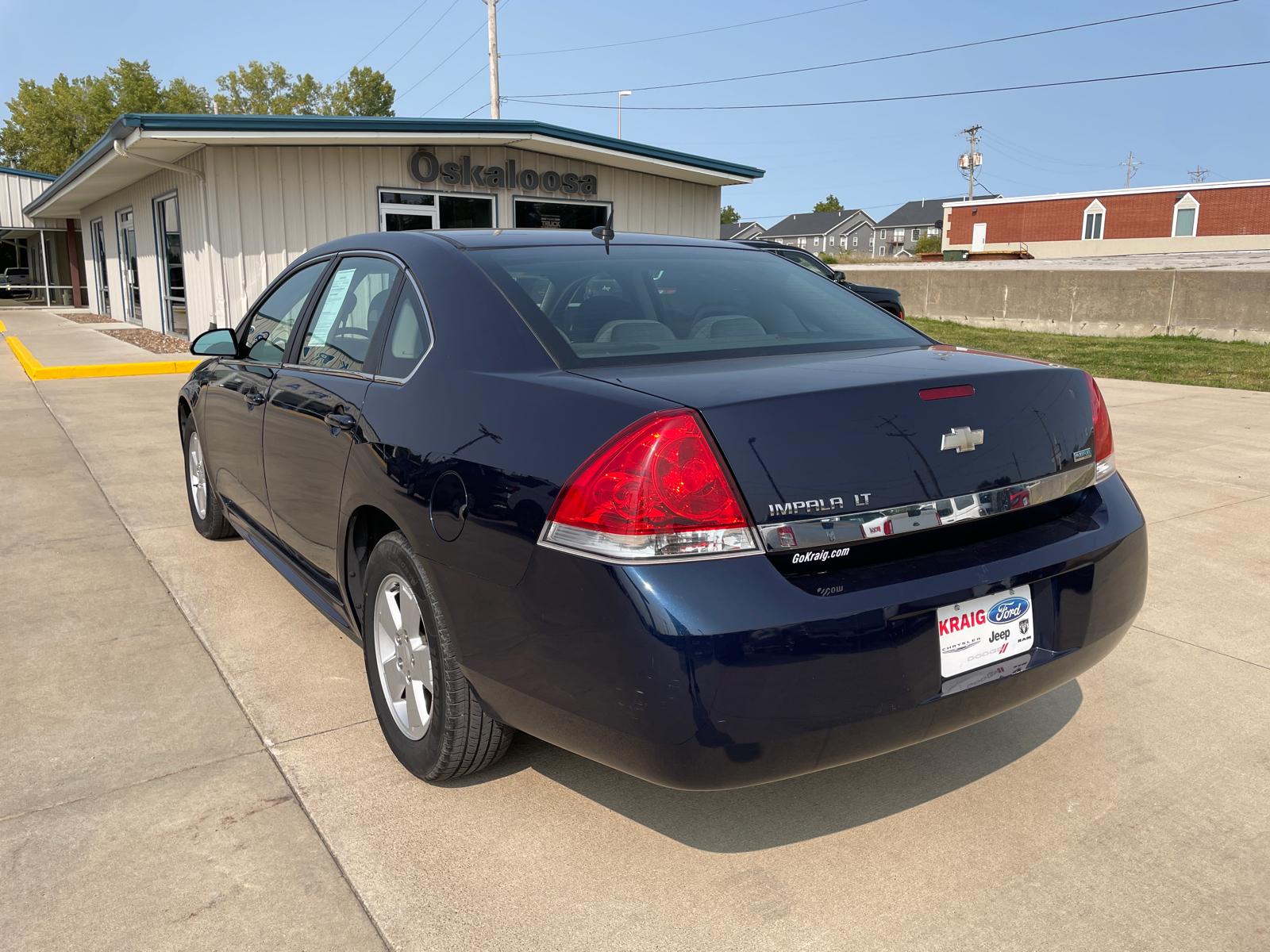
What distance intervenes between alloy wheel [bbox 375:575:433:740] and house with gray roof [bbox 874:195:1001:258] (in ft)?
309

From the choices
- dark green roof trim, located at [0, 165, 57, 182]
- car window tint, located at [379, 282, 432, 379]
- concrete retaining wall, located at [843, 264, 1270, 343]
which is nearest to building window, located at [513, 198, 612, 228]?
concrete retaining wall, located at [843, 264, 1270, 343]

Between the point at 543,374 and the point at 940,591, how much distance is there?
106cm

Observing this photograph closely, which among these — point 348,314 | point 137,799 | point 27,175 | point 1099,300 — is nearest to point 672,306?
point 348,314

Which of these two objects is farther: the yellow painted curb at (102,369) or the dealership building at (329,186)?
the dealership building at (329,186)

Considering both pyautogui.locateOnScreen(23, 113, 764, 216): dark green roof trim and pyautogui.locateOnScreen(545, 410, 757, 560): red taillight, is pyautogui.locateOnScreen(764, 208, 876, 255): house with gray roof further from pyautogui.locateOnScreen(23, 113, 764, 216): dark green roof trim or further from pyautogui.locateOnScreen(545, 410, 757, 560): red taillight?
pyautogui.locateOnScreen(545, 410, 757, 560): red taillight

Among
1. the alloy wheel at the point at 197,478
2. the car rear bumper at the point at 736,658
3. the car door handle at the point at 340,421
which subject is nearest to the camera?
the car rear bumper at the point at 736,658

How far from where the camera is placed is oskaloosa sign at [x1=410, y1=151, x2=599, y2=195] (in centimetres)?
1672

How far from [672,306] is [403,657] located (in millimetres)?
1301

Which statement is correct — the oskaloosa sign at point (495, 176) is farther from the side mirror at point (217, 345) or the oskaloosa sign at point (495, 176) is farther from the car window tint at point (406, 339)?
the car window tint at point (406, 339)

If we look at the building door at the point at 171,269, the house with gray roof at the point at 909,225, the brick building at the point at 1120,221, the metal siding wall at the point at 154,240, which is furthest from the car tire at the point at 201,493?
the house with gray roof at the point at 909,225

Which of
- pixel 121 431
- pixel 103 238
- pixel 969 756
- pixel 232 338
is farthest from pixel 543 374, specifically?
pixel 103 238

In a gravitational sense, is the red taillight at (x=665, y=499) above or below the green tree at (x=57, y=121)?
below

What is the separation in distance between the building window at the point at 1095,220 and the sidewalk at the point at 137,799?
5930 centimetres

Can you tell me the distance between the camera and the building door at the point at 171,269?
1775 centimetres
